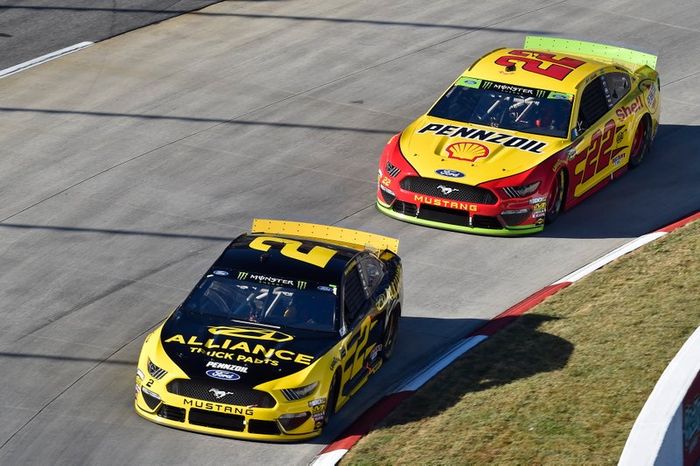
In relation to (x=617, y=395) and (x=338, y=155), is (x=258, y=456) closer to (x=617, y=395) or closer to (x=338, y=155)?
(x=617, y=395)

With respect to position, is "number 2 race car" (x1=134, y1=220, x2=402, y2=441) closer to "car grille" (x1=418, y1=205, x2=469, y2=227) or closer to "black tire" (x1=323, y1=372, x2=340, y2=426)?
"black tire" (x1=323, y1=372, x2=340, y2=426)

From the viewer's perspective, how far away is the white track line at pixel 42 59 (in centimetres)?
2406

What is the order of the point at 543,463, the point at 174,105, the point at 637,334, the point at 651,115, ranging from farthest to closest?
the point at 174,105 → the point at 651,115 → the point at 637,334 → the point at 543,463

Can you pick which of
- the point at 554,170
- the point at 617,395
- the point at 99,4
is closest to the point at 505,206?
the point at 554,170

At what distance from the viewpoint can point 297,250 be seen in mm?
14164

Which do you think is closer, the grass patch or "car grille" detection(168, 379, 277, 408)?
the grass patch

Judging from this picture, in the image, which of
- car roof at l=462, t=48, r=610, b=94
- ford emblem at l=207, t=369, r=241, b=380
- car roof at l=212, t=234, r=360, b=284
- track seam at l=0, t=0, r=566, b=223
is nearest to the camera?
ford emblem at l=207, t=369, r=241, b=380

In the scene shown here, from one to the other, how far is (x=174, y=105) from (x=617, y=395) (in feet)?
37.4

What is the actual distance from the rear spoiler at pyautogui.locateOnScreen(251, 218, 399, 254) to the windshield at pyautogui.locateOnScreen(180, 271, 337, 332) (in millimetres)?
1362

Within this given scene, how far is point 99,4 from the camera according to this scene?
27656 millimetres

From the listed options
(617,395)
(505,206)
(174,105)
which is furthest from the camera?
(174,105)

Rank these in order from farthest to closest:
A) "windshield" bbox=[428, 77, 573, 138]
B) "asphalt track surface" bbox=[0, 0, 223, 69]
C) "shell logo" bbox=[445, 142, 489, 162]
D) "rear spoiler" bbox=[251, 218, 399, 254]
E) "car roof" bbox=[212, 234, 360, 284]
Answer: "asphalt track surface" bbox=[0, 0, 223, 69] → "windshield" bbox=[428, 77, 573, 138] → "shell logo" bbox=[445, 142, 489, 162] → "rear spoiler" bbox=[251, 218, 399, 254] → "car roof" bbox=[212, 234, 360, 284]

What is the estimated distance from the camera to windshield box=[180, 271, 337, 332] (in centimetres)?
1335

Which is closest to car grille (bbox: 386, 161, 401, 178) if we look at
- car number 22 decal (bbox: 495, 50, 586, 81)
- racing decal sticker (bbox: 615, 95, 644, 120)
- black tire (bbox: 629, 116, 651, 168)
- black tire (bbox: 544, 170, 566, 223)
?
black tire (bbox: 544, 170, 566, 223)
